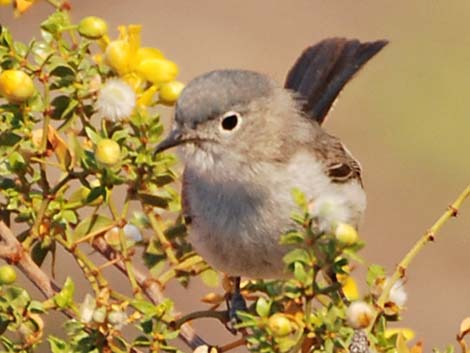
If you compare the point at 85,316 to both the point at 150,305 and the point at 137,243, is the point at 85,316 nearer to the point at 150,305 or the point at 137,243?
the point at 150,305

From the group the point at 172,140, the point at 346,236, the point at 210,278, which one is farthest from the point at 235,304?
the point at 346,236

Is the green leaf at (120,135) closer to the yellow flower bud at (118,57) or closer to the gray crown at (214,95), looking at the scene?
the yellow flower bud at (118,57)

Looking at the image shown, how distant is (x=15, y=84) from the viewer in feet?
10.1

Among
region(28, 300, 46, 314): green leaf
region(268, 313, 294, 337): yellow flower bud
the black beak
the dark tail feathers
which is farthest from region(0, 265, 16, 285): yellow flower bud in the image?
the dark tail feathers

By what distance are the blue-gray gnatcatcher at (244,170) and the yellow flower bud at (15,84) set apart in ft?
2.08

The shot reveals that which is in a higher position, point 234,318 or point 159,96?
point 159,96

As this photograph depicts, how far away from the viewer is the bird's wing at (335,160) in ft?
14.5

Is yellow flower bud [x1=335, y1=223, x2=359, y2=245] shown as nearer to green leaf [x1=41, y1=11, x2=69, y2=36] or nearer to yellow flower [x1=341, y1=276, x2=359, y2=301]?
yellow flower [x1=341, y1=276, x2=359, y2=301]

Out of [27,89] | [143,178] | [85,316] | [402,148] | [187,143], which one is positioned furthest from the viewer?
[402,148]

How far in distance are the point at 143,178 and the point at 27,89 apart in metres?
0.41

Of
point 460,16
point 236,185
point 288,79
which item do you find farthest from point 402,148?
point 236,185

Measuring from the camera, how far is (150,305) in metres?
2.94

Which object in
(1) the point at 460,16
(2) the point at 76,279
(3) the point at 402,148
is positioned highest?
(1) the point at 460,16

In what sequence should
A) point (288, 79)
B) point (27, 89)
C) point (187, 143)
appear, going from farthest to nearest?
point (288, 79) → point (187, 143) → point (27, 89)
